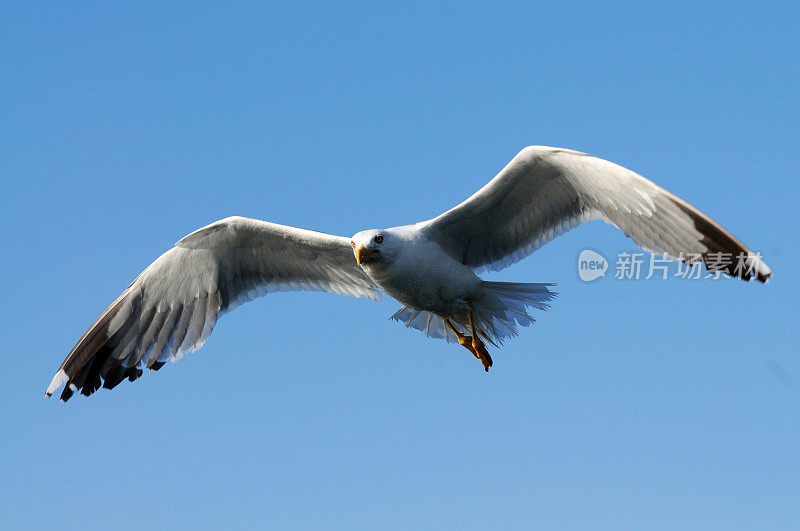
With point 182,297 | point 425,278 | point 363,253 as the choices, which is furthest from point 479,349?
point 182,297

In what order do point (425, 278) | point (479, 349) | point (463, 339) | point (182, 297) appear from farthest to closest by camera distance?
point (182, 297) < point (463, 339) < point (479, 349) < point (425, 278)

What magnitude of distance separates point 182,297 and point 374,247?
286 centimetres

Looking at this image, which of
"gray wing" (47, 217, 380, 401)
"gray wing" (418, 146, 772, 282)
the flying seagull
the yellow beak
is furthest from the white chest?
"gray wing" (47, 217, 380, 401)

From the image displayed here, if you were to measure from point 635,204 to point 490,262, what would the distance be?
1.71m

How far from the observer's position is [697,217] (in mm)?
6195

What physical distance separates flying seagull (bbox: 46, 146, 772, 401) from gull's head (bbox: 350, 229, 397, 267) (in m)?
0.01

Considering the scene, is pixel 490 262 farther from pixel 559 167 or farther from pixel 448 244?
pixel 559 167

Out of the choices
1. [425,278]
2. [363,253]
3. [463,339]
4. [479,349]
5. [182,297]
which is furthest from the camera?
[182,297]

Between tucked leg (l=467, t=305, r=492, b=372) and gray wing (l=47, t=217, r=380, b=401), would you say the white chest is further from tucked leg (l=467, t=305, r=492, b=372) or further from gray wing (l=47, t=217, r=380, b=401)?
gray wing (l=47, t=217, r=380, b=401)

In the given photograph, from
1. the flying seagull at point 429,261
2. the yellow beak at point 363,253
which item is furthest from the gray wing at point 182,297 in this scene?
the yellow beak at point 363,253

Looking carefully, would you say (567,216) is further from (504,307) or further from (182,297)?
(182,297)

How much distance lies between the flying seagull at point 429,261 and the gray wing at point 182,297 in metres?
0.01

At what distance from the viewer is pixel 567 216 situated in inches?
281

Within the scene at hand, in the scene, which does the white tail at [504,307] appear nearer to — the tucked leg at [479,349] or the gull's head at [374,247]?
the tucked leg at [479,349]
